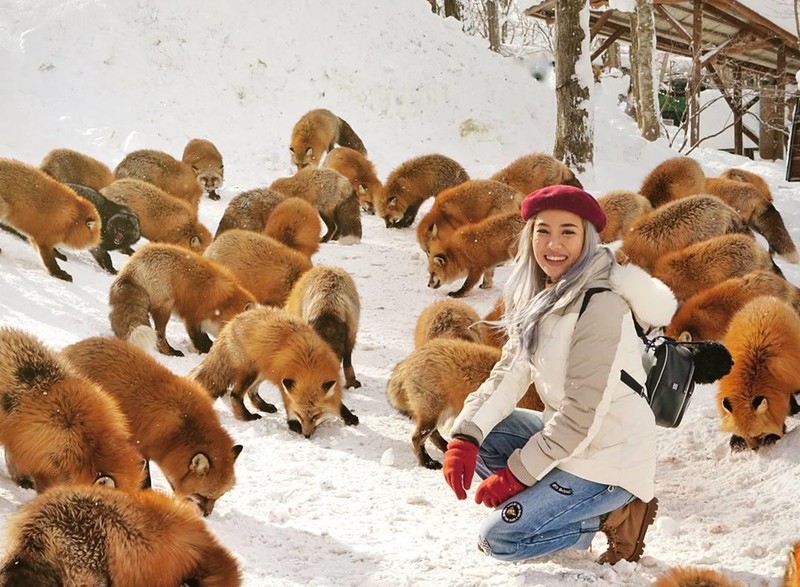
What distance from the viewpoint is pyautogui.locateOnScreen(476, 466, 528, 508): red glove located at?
11.1 feet

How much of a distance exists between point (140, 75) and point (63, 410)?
12.7 metres

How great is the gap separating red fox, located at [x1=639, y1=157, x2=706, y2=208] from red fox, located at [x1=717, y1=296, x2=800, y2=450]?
18.8 feet

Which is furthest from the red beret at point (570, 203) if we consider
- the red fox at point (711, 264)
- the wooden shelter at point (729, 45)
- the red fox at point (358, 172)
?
the wooden shelter at point (729, 45)

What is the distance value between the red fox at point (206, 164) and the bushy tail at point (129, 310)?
5298 mm

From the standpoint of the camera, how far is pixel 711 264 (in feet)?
21.9

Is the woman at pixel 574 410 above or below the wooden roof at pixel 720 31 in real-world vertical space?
below

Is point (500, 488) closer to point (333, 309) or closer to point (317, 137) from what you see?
point (333, 309)

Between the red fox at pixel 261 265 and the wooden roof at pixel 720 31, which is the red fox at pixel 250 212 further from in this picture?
the wooden roof at pixel 720 31

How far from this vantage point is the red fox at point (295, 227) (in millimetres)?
8875

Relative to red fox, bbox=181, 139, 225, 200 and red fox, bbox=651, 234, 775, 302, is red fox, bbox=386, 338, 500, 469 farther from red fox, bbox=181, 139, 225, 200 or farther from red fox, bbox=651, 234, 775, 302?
red fox, bbox=181, 139, 225, 200

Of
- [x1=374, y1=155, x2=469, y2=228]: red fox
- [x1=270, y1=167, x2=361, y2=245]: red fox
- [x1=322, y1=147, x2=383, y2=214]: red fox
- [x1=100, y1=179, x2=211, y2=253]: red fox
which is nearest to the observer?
[x1=100, y1=179, x2=211, y2=253]: red fox

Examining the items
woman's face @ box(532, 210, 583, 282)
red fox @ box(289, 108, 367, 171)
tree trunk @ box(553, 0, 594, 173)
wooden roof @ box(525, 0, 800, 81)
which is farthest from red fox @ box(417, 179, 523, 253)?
wooden roof @ box(525, 0, 800, 81)

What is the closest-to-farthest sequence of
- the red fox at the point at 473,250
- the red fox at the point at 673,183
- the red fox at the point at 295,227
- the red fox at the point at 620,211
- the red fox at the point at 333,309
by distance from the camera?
1. the red fox at the point at 333,309
2. the red fox at the point at 473,250
3. the red fox at the point at 295,227
4. the red fox at the point at 620,211
5. the red fox at the point at 673,183

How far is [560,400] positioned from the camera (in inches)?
135
